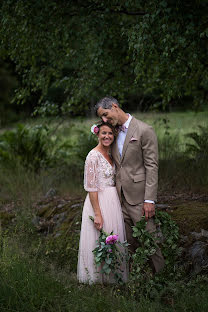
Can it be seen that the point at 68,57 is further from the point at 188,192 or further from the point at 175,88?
the point at 188,192

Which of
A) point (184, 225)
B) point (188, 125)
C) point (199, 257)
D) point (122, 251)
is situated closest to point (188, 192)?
point (184, 225)

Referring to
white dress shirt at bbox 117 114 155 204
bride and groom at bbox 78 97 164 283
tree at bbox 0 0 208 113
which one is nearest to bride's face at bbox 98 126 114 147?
bride and groom at bbox 78 97 164 283

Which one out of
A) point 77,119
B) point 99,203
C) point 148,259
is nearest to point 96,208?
point 99,203

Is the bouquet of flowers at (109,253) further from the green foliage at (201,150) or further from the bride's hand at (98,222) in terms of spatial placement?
the green foliage at (201,150)

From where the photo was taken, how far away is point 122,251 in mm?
4254

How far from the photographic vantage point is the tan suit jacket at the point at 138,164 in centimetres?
400

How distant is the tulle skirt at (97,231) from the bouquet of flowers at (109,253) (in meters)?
0.09

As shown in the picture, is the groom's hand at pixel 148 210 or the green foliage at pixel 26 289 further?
the groom's hand at pixel 148 210

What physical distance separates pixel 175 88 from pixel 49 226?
105 inches

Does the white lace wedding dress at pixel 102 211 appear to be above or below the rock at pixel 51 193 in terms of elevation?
above

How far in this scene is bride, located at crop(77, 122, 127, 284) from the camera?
161 inches

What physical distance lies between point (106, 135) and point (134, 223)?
0.88 m

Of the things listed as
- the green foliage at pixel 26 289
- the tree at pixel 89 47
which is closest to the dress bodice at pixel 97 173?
the green foliage at pixel 26 289

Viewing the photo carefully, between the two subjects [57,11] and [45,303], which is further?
[57,11]
